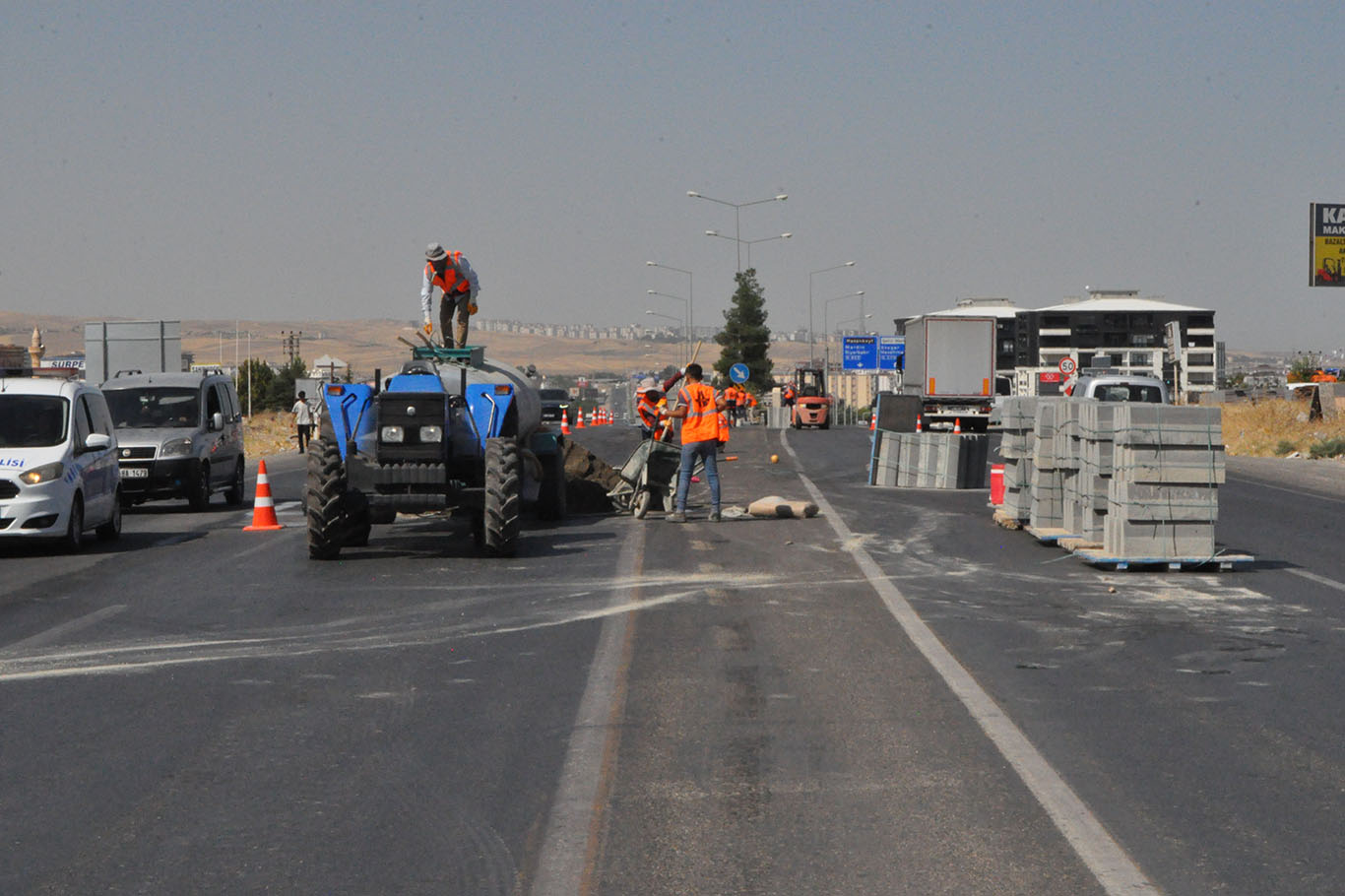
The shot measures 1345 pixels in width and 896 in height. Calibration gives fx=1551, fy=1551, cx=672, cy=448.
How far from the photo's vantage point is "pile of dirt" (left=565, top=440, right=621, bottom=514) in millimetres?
21781

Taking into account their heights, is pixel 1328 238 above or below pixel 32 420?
above

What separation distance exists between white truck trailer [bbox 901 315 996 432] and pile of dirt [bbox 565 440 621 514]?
2335 cm

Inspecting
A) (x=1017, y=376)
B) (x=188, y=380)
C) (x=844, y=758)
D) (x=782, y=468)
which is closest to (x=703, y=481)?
(x=782, y=468)

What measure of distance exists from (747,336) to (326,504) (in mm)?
110274

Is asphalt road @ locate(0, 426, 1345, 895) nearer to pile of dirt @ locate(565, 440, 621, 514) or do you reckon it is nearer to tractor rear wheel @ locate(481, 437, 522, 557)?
tractor rear wheel @ locate(481, 437, 522, 557)

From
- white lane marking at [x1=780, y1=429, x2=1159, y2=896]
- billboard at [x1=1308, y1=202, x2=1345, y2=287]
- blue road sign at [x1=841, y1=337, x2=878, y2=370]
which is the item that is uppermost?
billboard at [x1=1308, y1=202, x2=1345, y2=287]

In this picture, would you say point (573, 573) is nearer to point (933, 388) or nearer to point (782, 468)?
point (782, 468)

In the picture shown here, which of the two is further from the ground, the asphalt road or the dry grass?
the dry grass

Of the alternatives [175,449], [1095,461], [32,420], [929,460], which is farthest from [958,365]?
[32,420]

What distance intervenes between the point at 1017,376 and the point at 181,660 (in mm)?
86748

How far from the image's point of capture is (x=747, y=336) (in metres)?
124

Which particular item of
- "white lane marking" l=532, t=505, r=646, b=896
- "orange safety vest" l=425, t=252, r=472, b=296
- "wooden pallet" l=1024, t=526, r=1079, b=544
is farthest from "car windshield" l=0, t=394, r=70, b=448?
"wooden pallet" l=1024, t=526, r=1079, b=544

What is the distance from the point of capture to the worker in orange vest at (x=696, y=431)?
62.2 ft

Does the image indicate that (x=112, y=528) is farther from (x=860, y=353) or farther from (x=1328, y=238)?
(x=860, y=353)
